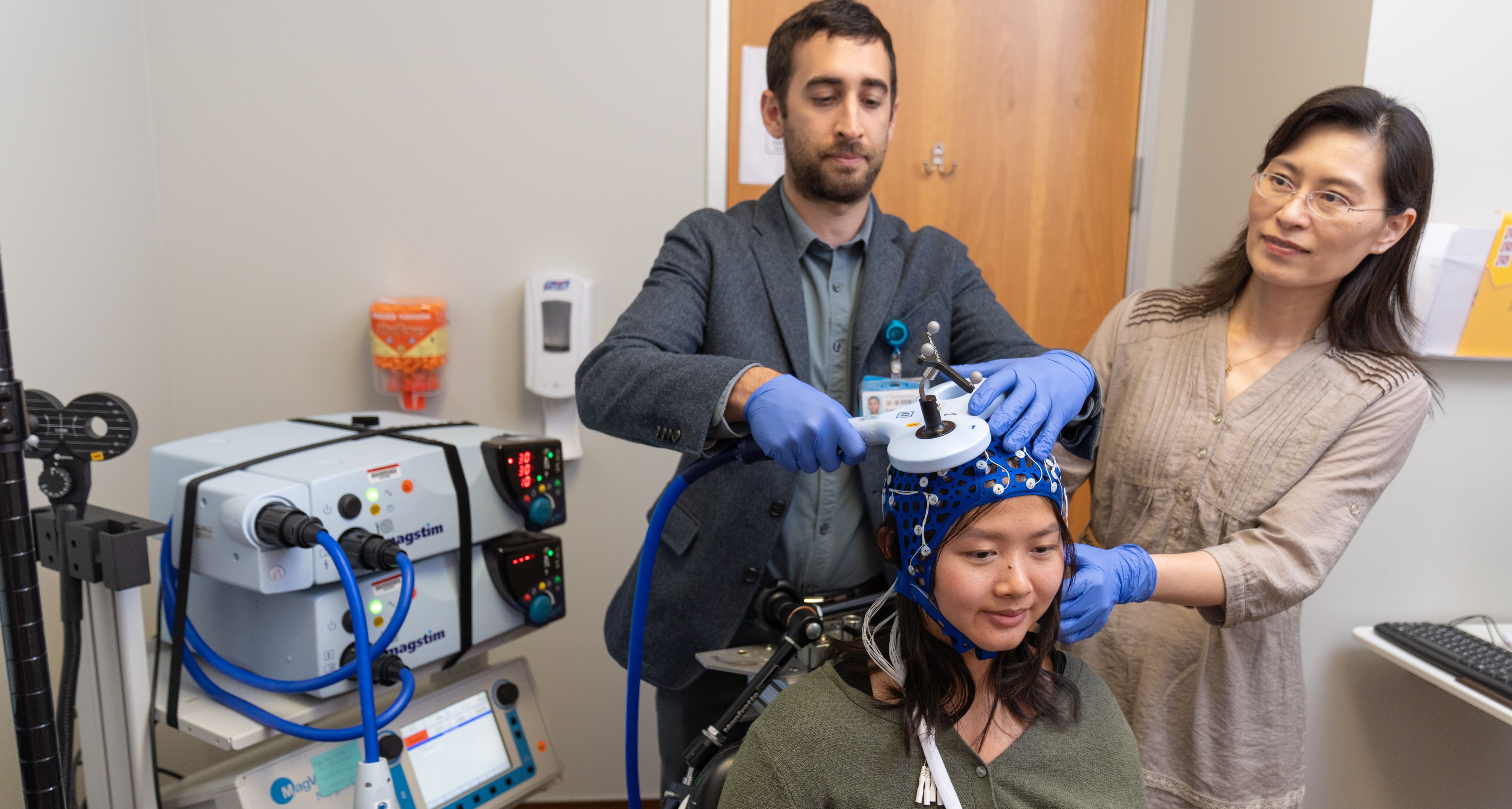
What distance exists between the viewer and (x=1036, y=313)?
262 centimetres

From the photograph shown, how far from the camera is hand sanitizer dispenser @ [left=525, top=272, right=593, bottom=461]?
234 centimetres

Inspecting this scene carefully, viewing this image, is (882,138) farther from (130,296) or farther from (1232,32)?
(130,296)

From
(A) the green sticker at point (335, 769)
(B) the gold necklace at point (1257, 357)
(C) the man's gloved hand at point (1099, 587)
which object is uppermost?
(B) the gold necklace at point (1257, 357)

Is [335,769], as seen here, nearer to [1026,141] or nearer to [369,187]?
[369,187]

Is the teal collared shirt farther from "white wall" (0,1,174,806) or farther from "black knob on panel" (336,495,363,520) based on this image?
"white wall" (0,1,174,806)

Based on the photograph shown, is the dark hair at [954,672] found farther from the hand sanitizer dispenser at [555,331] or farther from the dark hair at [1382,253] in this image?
the hand sanitizer dispenser at [555,331]

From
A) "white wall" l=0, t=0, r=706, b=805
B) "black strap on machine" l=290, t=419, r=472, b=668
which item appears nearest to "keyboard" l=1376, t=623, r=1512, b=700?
"white wall" l=0, t=0, r=706, b=805

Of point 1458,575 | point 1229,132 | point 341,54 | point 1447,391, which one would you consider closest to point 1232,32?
point 1229,132

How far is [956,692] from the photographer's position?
44.3 inches

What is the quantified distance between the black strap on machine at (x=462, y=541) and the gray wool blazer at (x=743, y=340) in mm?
266

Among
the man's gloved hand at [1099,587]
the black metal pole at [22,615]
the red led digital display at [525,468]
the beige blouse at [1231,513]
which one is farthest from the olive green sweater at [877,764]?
the black metal pole at [22,615]

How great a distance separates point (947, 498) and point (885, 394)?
0.33 metres

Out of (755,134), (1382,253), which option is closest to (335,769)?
(755,134)

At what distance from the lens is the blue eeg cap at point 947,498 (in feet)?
3.44
